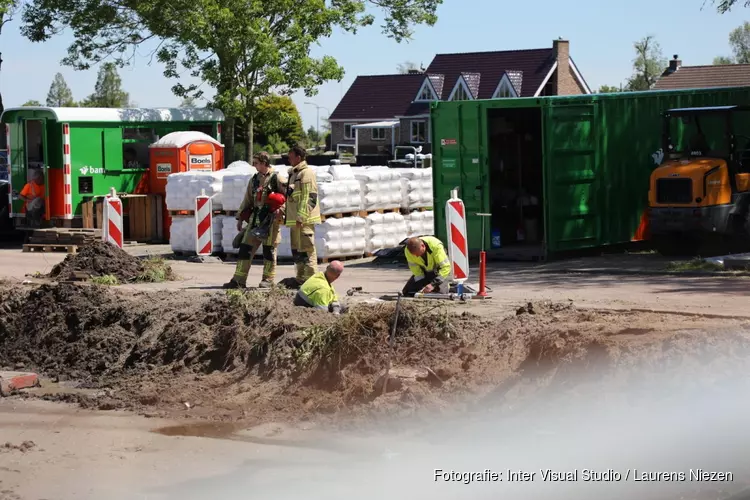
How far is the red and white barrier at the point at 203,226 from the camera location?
20.2 meters

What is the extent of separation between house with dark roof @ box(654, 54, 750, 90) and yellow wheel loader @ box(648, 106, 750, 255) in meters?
37.9

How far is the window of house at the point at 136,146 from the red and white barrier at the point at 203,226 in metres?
5.30

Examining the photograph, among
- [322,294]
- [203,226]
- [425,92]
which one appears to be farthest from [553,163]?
[425,92]

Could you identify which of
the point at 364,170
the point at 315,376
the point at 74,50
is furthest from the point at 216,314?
the point at 74,50

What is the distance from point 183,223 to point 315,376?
11.2 metres

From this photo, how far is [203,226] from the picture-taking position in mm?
20547

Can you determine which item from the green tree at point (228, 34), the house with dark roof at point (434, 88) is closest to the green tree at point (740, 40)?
the house with dark roof at point (434, 88)

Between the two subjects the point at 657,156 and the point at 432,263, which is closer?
the point at 432,263

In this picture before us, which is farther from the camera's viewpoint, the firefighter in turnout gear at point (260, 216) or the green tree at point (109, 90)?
the green tree at point (109, 90)

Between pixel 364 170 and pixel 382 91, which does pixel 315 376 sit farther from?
pixel 382 91

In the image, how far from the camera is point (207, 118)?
1079 inches

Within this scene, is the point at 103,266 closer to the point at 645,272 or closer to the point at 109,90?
the point at 645,272

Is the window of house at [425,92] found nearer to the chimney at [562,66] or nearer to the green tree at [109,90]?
the chimney at [562,66]

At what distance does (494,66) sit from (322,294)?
59.2 m
